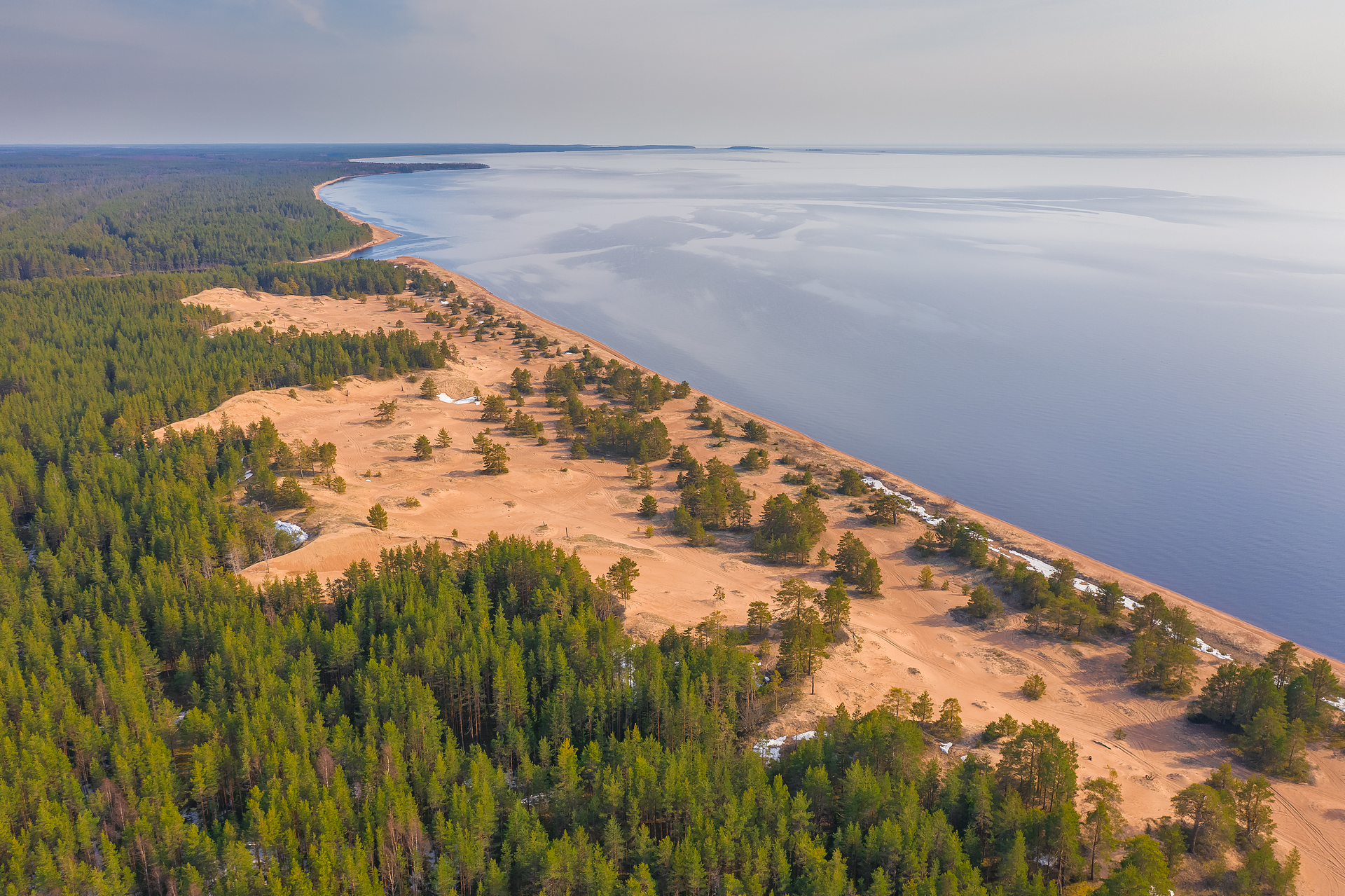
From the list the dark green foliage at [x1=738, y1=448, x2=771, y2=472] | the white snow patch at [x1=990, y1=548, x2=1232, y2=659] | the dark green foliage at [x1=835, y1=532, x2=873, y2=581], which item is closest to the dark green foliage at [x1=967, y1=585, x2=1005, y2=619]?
the white snow patch at [x1=990, y1=548, x2=1232, y2=659]

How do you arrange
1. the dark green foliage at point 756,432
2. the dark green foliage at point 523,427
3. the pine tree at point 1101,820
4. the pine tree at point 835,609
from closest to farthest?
1. the pine tree at point 1101,820
2. the pine tree at point 835,609
3. the dark green foliage at point 756,432
4. the dark green foliage at point 523,427

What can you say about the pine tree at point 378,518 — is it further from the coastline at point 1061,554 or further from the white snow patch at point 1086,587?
the white snow patch at point 1086,587

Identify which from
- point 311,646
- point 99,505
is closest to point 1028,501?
point 311,646

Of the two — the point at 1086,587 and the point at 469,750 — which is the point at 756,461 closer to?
the point at 1086,587

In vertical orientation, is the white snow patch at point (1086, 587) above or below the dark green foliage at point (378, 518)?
below

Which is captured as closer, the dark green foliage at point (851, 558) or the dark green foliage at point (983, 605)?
the dark green foliage at point (983, 605)

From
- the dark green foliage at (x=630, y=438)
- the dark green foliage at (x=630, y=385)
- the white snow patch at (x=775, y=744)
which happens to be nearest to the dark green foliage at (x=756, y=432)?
the dark green foliage at (x=630, y=438)

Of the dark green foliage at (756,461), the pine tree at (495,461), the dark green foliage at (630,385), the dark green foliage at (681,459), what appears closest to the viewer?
the pine tree at (495,461)

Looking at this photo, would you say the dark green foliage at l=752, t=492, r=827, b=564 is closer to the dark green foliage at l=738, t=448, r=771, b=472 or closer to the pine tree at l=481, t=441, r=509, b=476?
the dark green foliage at l=738, t=448, r=771, b=472

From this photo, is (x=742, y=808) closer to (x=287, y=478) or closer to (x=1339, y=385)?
(x=287, y=478)
